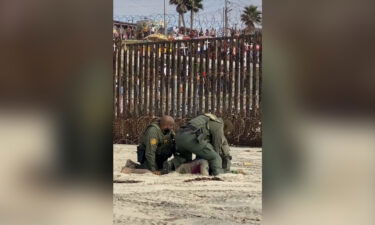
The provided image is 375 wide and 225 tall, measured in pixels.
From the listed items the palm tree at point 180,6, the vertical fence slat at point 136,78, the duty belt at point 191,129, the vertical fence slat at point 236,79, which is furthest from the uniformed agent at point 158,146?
the palm tree at point 180,6

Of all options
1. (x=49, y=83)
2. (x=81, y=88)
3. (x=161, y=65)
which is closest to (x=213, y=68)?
(x=161, y=65)

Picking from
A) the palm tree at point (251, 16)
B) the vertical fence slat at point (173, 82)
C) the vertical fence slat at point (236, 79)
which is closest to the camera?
the palm tree at point (251, 16)

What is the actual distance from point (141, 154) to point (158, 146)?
0.18 meters

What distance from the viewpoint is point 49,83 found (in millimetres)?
4953

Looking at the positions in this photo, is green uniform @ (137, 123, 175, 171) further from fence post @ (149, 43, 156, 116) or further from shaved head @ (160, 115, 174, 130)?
fence post @ (149, 43, 156, 116)

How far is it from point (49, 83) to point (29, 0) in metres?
0.78

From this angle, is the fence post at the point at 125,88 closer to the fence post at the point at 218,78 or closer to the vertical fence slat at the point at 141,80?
the vertical fence slat at the point at 141,80

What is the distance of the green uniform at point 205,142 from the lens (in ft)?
15.7

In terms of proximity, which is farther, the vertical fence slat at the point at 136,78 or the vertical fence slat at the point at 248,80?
the vertical fence slat at the point at 136,78

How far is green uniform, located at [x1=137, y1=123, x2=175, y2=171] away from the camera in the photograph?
4.90 m

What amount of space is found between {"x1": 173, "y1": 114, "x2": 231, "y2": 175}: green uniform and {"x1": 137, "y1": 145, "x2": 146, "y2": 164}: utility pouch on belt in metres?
0.29

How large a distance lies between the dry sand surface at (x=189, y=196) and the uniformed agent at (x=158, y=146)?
0.09 meters

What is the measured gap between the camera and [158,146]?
4.89m

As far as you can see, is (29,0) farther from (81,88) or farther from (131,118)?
(131,118)
